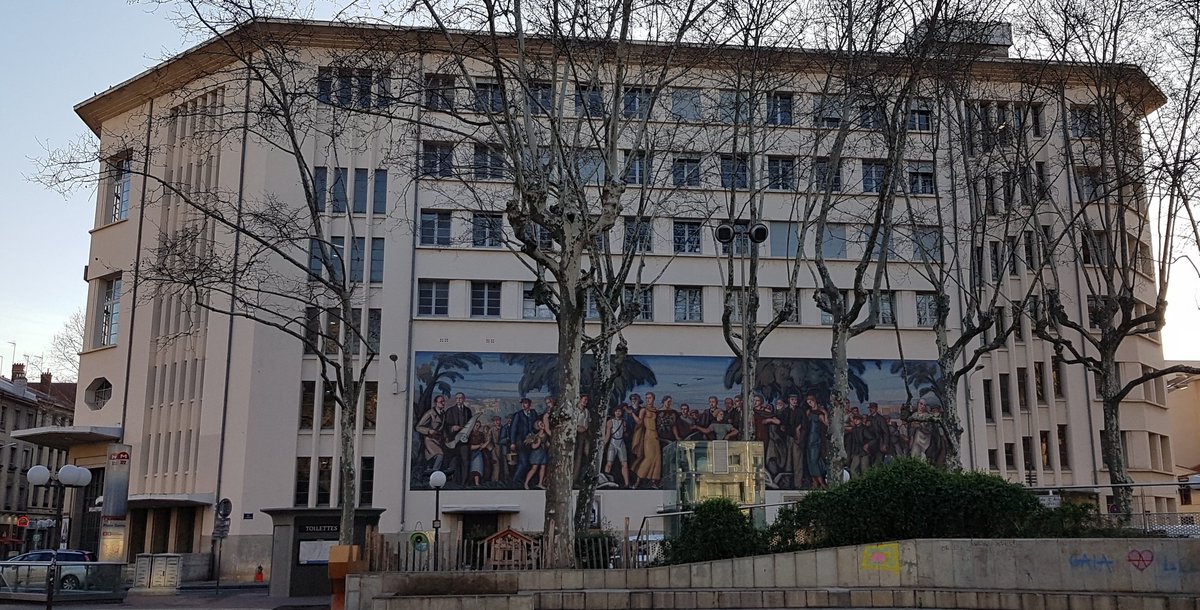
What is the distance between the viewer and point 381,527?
35125 mm

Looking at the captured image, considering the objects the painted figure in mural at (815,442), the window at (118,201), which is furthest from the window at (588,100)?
the window at (118,201)

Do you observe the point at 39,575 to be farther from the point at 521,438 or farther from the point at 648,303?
the point at 648,303

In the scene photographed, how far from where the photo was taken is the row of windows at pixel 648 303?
37656 mm

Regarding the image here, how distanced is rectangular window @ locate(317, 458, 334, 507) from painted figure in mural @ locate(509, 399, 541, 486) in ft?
20.3

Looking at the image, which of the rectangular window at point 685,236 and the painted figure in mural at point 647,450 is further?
the rectangular window at point 685,236

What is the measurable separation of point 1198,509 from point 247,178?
32.2 meters

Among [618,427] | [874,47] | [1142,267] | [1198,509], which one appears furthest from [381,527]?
[1142,267]

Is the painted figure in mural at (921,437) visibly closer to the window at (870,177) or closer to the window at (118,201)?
the window at (870,177)

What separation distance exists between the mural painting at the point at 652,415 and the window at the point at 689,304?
5.96ft

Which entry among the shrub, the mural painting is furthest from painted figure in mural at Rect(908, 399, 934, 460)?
the shrub

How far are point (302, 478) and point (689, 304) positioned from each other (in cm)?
1460

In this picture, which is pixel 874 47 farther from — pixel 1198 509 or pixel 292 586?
pixel 292 586

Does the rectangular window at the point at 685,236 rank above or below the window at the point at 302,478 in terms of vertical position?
above

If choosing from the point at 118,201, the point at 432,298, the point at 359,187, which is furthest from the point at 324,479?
the point at 118,201
